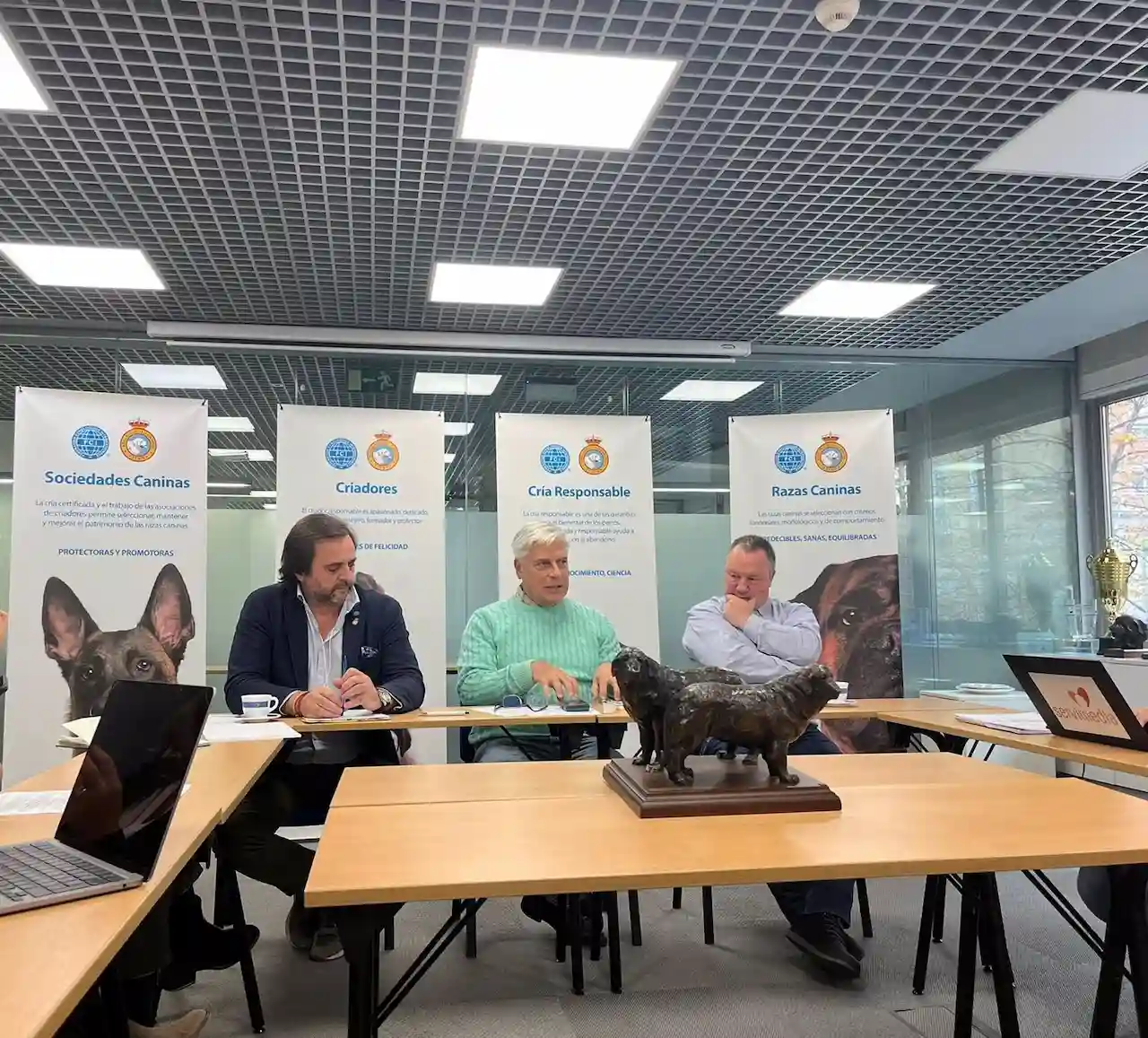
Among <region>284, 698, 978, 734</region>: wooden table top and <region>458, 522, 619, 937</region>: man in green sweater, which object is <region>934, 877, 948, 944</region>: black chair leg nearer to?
<region>284, 698, 978, 734</region>: wooden table top

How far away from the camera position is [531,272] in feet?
15.1

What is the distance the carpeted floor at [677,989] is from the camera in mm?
2508

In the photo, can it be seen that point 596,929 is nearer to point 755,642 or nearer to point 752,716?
point 755,642

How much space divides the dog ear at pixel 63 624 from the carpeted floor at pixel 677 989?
6.98ft

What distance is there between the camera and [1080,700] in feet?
8.46

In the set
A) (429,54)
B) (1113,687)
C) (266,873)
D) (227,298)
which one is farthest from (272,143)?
(1113,687)

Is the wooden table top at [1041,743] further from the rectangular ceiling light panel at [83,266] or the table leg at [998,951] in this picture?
the rectangular ceiling light panel at [83,266]

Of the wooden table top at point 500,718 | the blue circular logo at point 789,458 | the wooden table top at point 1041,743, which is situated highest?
the blue circular logo at point 789,458

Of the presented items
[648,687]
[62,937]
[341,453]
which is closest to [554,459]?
[341,453]

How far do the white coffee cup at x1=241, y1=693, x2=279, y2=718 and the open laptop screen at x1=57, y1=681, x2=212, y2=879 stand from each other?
1.73 metres

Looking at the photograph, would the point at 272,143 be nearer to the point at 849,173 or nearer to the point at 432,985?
the point at 849,173

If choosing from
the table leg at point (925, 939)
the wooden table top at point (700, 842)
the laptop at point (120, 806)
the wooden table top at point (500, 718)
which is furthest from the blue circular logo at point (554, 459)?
the laptop at point (120, 806)

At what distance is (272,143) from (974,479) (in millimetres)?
Answer: 4801

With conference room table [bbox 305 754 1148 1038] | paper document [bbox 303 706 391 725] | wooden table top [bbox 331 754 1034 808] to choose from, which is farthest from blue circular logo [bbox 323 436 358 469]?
conference room table [bbox 305 754 1148 1038]
